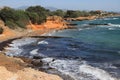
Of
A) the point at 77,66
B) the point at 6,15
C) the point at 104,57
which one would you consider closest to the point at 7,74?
the point at 77,66

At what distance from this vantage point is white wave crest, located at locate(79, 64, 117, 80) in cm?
2466

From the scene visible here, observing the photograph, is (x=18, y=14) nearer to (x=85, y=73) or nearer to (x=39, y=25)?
(x=39, y=25)

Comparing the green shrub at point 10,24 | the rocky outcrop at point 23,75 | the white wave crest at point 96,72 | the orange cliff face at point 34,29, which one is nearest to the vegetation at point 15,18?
the green shrub at point 10,24

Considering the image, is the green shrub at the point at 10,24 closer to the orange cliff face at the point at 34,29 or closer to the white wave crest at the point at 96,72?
the orange cliff face at the point at 34,29

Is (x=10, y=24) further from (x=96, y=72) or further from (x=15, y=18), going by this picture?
(x=96, y=72)

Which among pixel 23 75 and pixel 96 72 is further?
pixel 96 72

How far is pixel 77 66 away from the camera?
29.6 meters

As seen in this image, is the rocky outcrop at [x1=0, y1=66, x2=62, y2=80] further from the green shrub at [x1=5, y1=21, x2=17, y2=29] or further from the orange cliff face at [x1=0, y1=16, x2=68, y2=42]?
the green shrub at [x1=5, y1=21, x2=17, y2=29]

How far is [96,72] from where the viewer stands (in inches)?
1043

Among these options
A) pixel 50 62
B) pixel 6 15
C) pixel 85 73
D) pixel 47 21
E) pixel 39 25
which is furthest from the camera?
pixel 47 21

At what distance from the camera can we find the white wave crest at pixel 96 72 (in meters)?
24.7

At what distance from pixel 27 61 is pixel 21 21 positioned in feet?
153

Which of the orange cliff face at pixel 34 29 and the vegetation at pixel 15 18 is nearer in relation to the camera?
the orange cliff face at pixel 34 29

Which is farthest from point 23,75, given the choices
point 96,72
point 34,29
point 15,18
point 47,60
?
point 34,29
